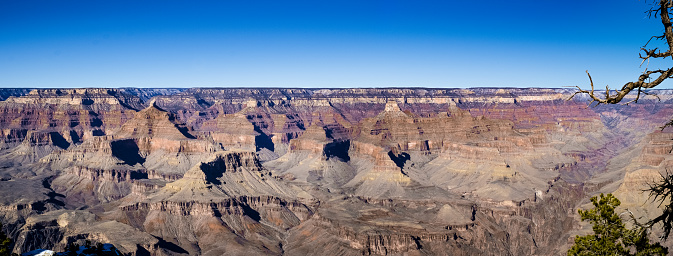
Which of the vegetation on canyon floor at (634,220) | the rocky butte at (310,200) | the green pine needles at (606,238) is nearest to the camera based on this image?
the vegetation on canyon floor at (634,220)

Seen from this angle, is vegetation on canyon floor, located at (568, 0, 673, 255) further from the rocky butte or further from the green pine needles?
the rocky butte

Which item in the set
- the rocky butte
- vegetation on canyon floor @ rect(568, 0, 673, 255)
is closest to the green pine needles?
vegetation on canyon floor @ rect(568, 0, 673, 255)

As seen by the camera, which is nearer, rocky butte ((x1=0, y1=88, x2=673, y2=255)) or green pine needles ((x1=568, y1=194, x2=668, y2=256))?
green pine needles ((x1=568, y1=194, x2=668, y2=256))

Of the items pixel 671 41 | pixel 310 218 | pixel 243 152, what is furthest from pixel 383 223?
pixel 671 41

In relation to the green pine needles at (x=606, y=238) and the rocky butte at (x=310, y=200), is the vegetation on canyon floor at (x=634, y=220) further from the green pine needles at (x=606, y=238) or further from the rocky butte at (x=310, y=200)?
the rocky butte at (x=310, y=200)

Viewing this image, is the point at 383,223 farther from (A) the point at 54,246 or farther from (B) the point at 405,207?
(A) the point at 54,246

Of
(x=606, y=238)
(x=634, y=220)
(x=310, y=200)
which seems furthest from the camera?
(x=310, y=200)

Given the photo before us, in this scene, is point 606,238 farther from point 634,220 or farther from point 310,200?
point 310,200

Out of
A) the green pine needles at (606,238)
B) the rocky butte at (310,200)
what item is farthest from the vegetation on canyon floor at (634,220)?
the rocky butte at (310,200)

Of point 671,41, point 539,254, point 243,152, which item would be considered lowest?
point 539,254

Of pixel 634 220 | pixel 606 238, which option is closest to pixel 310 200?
pixel 606 238

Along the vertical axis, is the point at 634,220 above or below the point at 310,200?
above
